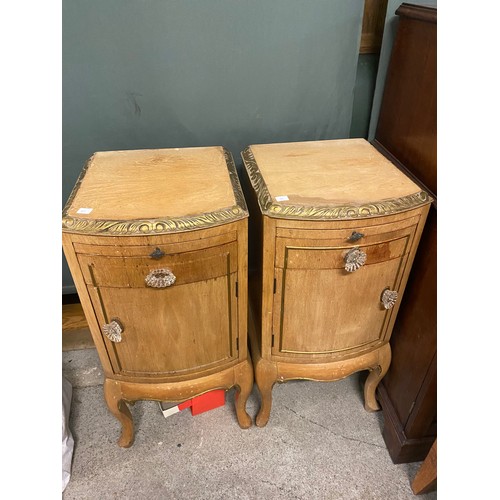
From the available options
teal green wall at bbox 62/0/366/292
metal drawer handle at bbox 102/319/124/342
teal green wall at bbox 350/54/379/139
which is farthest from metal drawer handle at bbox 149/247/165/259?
teal green wall at bbox 350/54/379/139

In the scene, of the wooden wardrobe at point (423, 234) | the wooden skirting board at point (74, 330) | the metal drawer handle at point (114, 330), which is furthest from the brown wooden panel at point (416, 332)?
the wooden skirting board at point (74, 330)

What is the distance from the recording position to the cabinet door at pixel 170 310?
796 millimetres

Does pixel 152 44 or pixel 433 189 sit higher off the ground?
pixel 152 44

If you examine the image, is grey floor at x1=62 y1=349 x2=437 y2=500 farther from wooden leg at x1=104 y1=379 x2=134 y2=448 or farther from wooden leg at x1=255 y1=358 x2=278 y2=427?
wooden leg at x1=255 y1=358 x2=278 y2=427

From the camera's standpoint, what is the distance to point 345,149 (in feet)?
3.47

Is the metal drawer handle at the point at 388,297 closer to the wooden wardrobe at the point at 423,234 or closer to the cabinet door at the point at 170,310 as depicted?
the wooden wardrobe at the point at 423,234

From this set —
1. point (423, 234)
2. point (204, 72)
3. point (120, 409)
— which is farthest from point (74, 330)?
point (423, 234)

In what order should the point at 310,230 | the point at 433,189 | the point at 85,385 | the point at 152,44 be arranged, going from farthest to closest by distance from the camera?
the point at 85,385 < the point at 152,44 < the point at 433,189 < the point at 310,230

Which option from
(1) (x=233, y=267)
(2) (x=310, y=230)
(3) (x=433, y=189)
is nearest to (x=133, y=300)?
(1) (x=233, y=267)

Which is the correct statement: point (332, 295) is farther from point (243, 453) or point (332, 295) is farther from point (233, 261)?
point (243, 453)

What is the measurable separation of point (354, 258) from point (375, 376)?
52 centimetres

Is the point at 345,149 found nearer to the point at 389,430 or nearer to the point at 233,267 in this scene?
the point at 233,267

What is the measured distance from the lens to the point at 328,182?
883 mm

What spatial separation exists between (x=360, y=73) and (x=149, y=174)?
73cm
